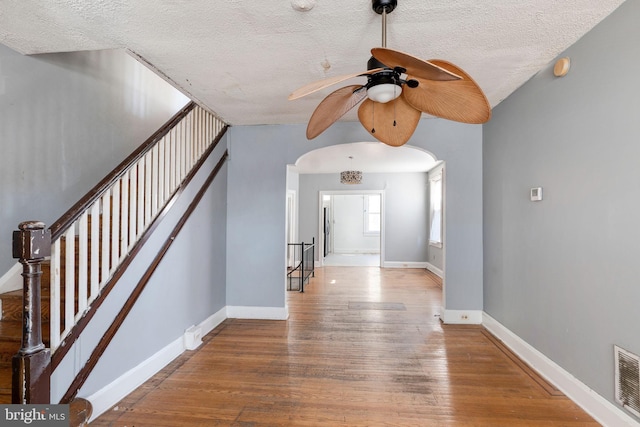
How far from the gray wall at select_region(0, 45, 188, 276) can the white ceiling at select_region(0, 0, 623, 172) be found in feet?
1.09

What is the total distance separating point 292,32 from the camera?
6.22ft

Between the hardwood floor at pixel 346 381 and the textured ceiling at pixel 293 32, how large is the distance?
7.97 ft

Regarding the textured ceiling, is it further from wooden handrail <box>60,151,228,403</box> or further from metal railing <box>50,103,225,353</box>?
wooden handrail <box>60,151,228,403</box>

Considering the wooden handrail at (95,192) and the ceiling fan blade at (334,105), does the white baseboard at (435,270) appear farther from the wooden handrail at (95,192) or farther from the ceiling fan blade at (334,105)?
the wooden handrail at (95,192)

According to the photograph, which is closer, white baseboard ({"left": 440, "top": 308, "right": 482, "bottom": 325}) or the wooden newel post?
the wooden newel post

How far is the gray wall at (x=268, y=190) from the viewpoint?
3.56 metres

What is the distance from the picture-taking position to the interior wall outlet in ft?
7.97

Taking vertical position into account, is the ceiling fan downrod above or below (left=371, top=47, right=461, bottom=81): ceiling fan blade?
above

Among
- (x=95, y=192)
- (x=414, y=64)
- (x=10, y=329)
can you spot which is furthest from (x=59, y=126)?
(x=414, y=64)

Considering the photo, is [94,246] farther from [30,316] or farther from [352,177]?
[352,177]

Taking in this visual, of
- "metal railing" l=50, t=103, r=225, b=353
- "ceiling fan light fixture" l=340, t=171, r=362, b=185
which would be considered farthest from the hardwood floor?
"ceiling fan light fixture" l=340, t=171, r=362, b=185

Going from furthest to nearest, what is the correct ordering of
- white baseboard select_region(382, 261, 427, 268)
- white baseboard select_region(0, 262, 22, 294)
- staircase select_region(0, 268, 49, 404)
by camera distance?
white baseboard select_region(382, 261, 427, 268)
white baseboard select_region(0, 262, 22, 294)
staircase select_region(0, 268, 49, 404)

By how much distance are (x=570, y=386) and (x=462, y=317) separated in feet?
4.75

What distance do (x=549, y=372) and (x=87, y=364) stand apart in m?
3.21
